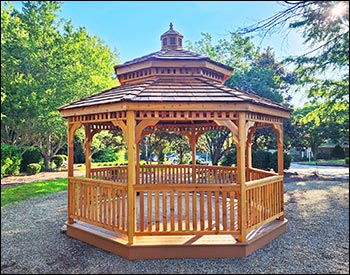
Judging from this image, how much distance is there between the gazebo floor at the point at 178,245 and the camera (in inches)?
181

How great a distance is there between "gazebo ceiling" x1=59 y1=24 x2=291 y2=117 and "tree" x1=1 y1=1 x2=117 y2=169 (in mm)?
9710

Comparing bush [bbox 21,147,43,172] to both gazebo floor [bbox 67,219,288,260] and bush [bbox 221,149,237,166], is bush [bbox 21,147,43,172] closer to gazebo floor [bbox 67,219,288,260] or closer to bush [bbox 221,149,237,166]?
bush [bbox 221,149,237,166]

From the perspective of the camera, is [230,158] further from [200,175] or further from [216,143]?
[200,175]

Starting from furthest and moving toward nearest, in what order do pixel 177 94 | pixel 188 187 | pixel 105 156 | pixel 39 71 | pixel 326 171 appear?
pixel 105 156 < pixel 326 171 < pixel 39 71 < pixel 177 94 < pixel 188 187

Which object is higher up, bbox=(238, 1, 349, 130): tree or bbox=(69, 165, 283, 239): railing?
bbox=(238, 1, 349, 130): tree

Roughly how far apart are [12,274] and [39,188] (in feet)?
30.4

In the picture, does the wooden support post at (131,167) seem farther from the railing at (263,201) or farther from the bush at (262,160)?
the bush at (262,160)

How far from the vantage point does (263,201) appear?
554 centimetres

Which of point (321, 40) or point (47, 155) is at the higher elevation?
point (321, 40)

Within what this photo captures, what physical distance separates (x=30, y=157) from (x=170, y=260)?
17.9 meters

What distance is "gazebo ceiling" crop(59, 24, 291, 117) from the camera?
4773mm

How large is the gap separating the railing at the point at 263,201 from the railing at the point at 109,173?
500cm

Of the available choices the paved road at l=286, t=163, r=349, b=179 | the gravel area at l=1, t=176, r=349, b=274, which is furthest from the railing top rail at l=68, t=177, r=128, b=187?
the paved road at l=286, t=163, r=349, b=179

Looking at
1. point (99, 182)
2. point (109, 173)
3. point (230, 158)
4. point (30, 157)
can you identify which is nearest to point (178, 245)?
point (99, 182)
